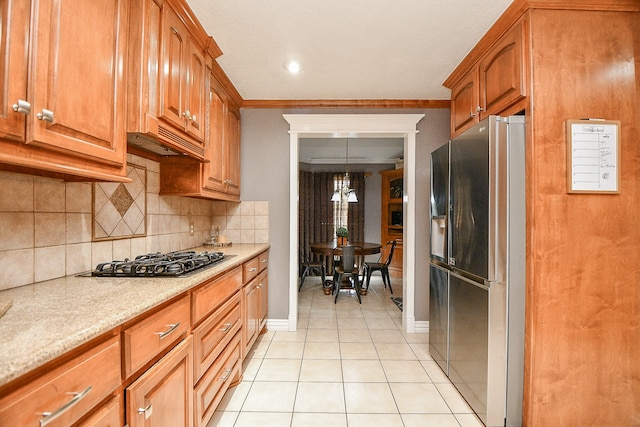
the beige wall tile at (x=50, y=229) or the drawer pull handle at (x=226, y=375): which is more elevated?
the beige wall tile at (x=50, y=229)

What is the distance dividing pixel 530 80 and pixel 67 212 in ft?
8.07

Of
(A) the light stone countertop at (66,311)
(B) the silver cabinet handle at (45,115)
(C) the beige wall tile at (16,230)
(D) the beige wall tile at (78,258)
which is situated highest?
(B) the silver cabinet handle at (45,115)

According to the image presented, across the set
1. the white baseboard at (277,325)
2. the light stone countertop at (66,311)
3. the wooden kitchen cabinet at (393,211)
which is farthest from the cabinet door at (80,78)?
the wooden kitchen cabinet at (393,211)

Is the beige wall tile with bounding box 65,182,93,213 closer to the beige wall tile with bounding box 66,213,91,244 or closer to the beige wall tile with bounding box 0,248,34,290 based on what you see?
the beige wall tile with bounding box 66,213,91,244

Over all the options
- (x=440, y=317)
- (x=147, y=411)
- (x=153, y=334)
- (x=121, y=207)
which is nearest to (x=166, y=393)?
(x=147, y=411)

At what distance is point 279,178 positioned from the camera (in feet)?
10.8

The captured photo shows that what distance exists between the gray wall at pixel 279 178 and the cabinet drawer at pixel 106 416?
7.72ft

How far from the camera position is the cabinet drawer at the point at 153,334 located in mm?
982

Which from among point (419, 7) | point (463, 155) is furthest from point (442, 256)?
point (419, 7)

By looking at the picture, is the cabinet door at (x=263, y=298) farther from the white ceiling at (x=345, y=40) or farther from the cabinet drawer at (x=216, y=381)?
the white ceiling at (x=345, y=40)

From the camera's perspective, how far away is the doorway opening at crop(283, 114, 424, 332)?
321 centimetres

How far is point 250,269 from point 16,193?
4.98ft

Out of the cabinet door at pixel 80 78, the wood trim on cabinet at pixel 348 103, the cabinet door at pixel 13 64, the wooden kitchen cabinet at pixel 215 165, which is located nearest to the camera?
the cabinet door at pixel 13 64

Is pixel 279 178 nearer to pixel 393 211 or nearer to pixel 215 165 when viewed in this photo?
pixel 215 165
